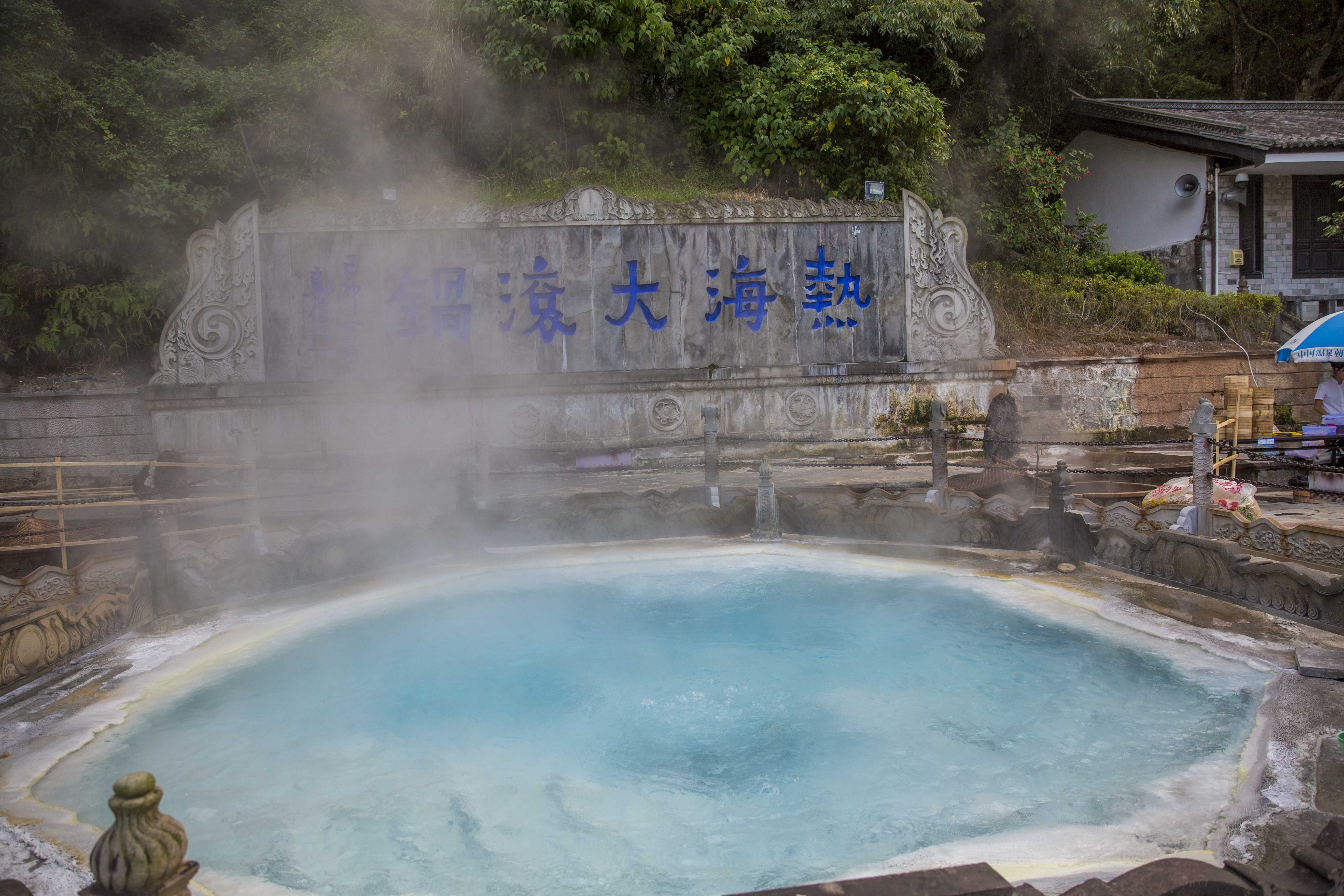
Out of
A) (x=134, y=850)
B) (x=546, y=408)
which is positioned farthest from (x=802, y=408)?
(x=134, y=850)

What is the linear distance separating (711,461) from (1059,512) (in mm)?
2773

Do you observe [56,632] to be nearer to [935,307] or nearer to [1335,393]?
[935,307]

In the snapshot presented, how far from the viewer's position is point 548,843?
3.40 metres

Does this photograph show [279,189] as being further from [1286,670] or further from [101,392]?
[1286,670]

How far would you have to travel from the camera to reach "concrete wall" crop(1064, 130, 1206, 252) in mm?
14008

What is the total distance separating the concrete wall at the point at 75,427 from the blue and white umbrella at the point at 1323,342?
38.7 ft

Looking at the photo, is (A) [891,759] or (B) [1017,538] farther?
(B) [1017,538]

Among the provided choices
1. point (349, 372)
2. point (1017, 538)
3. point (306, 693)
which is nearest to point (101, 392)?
point (349, 372)

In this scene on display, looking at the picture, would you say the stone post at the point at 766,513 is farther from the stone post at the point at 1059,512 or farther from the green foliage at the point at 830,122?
the green foliage at the point at 830,122

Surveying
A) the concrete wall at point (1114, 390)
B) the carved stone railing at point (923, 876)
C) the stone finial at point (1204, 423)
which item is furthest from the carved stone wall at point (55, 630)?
the concrete wall at point (1114, 390)

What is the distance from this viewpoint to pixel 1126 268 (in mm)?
13789

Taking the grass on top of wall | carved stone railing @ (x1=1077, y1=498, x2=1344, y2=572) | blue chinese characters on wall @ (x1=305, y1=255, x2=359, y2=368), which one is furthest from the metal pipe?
blue chinese characters on wall @ (x1=305, y1=255, x2=359, y2=368)

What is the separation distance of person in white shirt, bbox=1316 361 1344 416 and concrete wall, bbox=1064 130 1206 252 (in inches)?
240

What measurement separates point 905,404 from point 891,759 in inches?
279
